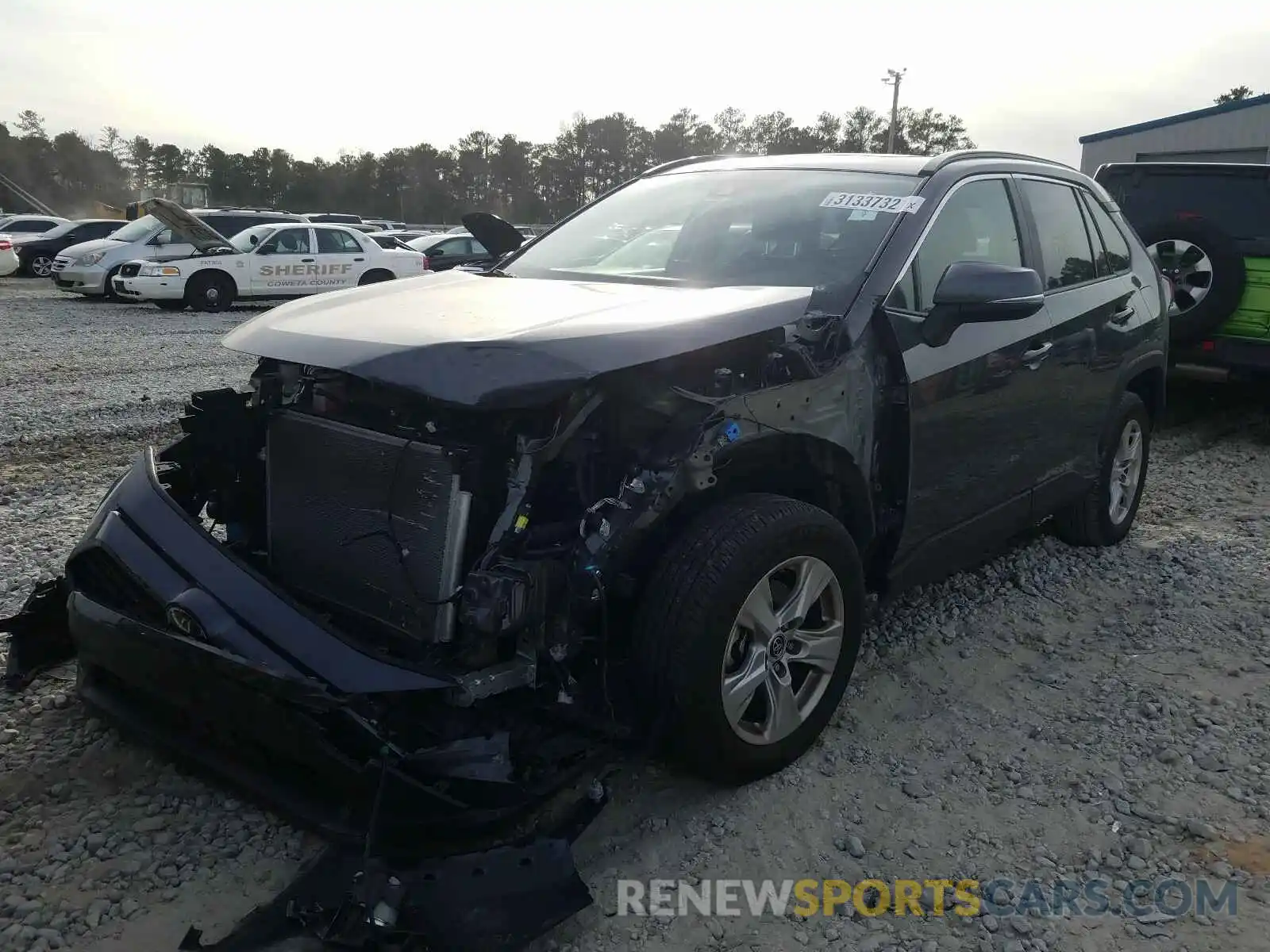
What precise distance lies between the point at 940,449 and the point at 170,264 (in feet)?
49.4

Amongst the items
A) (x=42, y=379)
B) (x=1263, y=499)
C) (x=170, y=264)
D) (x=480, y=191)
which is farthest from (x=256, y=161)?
(x=1263, y=499)

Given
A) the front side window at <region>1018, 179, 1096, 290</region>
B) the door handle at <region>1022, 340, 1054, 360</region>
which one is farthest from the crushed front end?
A: the front side window at <region>1018, 179, 1096, 290</region>

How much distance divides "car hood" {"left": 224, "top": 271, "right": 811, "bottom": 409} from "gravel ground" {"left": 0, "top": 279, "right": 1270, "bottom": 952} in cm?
133

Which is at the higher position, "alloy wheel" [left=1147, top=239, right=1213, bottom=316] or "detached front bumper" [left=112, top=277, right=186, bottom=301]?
"alloy wheel" [left=1147, top=239, right=1213, bottom=316]

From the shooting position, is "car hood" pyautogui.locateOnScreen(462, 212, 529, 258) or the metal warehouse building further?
the metal warehouse building

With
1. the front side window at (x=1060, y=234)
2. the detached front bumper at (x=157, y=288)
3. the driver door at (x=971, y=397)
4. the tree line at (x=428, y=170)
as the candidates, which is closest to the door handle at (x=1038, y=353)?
the driver door at (x=971, y=397)

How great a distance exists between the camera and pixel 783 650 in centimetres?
293

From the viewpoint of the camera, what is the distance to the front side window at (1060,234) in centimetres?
418

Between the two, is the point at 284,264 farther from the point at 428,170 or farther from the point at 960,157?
the point at 428,170

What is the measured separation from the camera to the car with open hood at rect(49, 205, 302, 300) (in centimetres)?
1616

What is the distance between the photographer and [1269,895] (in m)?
2.62

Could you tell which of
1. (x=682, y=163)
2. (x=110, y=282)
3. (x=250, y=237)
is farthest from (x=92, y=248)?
(x=682, y=163)

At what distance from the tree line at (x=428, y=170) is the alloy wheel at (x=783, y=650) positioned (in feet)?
199

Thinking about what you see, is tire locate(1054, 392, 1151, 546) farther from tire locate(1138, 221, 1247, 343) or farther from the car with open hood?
the car with open hood
